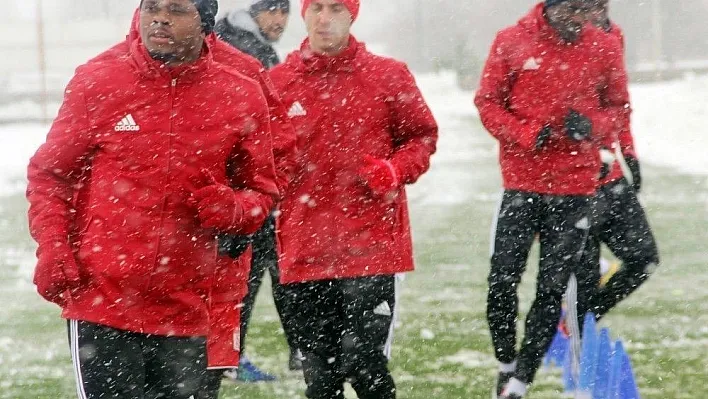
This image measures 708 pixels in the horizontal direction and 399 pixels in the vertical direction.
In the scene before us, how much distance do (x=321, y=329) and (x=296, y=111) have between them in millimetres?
894

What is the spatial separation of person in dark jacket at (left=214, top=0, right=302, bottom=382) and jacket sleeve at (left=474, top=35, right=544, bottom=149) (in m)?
1.33

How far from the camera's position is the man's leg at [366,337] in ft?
18.0

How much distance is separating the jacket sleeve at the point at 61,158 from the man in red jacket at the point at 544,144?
2644 mm

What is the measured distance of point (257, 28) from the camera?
7605mm

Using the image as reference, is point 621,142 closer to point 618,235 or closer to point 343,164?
point 618,235

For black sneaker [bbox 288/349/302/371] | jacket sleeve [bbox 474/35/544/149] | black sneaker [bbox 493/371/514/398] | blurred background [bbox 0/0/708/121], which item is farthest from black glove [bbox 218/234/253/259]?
blurred background [bbox 0/0/708/121]

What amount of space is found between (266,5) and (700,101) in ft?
105

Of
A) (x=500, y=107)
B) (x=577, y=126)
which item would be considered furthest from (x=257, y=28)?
(x=577, y=126)

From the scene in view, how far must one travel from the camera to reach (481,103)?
657 centimetres

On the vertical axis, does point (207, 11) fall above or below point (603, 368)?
above

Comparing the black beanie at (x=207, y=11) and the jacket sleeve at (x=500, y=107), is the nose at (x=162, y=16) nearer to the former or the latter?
the black beanie at (x=207, y=11)

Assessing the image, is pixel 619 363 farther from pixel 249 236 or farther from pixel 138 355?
pixel 138 355

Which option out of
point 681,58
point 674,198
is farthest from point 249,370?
point 681,58

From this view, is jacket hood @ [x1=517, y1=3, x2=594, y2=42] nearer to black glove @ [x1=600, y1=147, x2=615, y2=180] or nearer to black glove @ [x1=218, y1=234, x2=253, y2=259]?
black glove @ [x1=600, y1=147, x2=615, y2=180]
